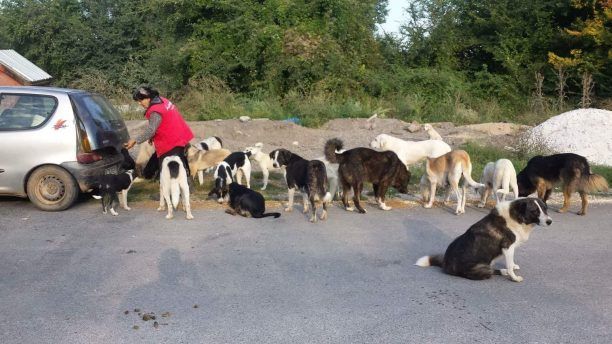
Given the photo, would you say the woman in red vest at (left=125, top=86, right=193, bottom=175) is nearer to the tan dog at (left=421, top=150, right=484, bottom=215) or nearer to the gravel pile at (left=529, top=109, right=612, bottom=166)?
the tan dog at (left=421, top=150, right=484, bottom=215)

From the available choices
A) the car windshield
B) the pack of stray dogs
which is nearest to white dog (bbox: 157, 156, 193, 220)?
the pack of stray dogs

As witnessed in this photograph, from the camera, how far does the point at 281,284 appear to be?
21.2 ft

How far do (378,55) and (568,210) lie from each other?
23.9 meters

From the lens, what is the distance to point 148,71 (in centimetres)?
3712

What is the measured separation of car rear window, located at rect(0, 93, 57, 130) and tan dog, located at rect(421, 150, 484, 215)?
254 inches

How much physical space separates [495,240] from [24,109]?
24.7 ft

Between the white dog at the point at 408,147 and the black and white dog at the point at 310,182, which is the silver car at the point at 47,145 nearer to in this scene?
the black and white dog at the point at 310,182

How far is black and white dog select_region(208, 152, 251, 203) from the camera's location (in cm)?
1087

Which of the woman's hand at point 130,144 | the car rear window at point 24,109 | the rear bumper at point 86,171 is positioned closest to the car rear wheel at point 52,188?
the rear bumper at point 86,171

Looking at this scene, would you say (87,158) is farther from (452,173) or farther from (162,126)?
(452,173)

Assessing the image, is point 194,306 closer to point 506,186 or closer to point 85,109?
point 85,109

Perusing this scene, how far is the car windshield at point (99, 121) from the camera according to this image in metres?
9.80

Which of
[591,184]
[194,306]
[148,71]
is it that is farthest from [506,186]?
[148,71]

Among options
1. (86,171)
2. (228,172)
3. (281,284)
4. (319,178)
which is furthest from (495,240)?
(86,171)
